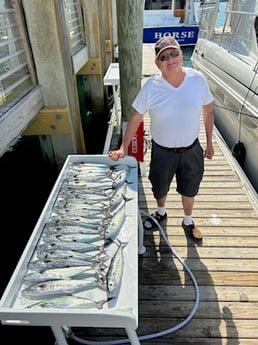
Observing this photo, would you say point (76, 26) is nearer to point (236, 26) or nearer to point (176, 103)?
point (236, 26)

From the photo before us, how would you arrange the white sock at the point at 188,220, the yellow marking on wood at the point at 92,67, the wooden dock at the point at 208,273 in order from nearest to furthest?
1. the wooden dock at the point at 208,273
2. the white sock at the point at 188,220
3. the yellow marking on wood at the point at 92,67

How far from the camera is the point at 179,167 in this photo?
236 cm

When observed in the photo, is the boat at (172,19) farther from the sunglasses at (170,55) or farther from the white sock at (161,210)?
the sunglasses at (170,55)

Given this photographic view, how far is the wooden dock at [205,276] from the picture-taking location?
6.56 feet

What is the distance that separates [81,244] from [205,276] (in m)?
1.31

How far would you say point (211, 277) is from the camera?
7.80ft

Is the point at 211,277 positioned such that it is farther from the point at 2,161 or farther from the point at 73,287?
the point at 2,161

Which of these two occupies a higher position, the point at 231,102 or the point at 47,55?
the point at 47,55

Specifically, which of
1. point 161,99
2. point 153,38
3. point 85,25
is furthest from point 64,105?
point 153,38

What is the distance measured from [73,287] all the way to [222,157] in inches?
132

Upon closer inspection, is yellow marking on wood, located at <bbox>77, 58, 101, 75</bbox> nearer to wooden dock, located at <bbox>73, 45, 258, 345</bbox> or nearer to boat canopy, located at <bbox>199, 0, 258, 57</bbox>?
boat canopy, located at <bbox>199, 0, 258, 57</bbox>

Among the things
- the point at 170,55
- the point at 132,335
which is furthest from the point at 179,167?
the point at 132,335

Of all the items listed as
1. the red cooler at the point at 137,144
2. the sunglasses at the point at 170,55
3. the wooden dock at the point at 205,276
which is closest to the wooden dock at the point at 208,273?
the wooden dock at the point at 205,276

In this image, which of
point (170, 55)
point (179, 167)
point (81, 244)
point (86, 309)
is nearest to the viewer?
point (86, 309)
